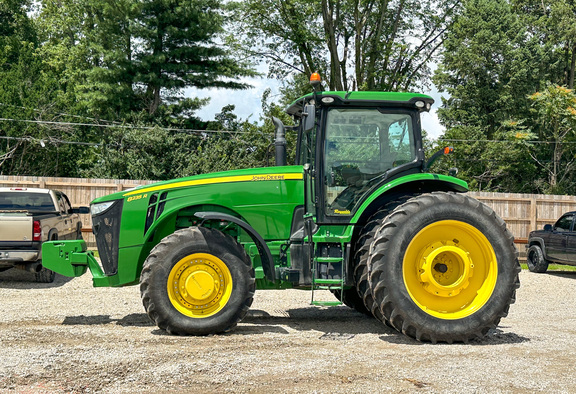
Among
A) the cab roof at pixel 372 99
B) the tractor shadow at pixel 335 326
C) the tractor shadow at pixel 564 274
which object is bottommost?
the tractor shadow at pixel 564 274

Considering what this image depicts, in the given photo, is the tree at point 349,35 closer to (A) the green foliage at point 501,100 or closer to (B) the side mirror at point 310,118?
(A) the green foliage at point 501,100

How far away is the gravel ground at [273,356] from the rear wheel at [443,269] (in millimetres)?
262

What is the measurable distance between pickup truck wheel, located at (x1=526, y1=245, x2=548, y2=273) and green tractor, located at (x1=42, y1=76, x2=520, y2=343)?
10.5 meters

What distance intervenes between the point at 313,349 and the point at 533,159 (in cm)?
3029

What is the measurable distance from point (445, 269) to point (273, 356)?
217cm

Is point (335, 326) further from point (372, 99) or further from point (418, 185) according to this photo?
point (372, 99)

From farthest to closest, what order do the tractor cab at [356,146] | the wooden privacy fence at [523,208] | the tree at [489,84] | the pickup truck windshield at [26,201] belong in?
the tree at [489,84] < the wooden privacy fence at [523,208] < the pickup truck windshield at [26,201] < the tractor cab at [356,146]

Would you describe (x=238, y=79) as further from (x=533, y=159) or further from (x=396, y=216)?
(x=396, y=216)

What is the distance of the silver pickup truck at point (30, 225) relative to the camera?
10664mm

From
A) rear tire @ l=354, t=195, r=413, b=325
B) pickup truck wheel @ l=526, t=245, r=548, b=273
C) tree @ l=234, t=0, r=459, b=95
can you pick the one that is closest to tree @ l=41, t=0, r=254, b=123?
tree @ l=234, t=0, r=459, b=95

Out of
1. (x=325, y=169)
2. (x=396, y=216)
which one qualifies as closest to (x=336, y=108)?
(x=325, y=169)

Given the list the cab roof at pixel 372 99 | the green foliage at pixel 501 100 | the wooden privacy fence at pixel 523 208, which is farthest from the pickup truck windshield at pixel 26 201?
the green foliage at pixel 501 100

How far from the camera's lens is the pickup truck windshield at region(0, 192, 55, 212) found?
12148 millimetres

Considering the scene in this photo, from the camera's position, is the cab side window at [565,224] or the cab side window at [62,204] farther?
the cab side window at [565,224]
